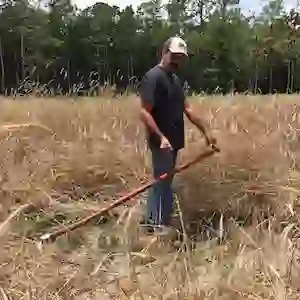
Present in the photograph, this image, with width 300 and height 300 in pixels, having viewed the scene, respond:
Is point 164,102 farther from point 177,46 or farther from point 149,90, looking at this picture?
point 177,46

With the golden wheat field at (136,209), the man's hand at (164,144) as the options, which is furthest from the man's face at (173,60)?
the golden wheat field at (136,209)

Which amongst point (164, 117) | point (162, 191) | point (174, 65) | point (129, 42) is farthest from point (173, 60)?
point (129, 42)

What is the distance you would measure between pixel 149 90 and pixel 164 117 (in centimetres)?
22

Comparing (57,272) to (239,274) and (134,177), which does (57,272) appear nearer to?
(239,274)

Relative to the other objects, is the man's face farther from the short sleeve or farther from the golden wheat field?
the golden wheat field

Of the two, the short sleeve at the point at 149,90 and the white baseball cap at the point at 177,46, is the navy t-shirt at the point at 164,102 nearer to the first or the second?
the short sleeve at the point at 149,90

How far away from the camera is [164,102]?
3.82 metres

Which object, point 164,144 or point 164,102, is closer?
point 164,144

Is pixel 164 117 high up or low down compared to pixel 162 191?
up

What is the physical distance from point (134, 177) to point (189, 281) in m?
2.05

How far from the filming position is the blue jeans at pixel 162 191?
3.71m

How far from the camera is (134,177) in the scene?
433cm

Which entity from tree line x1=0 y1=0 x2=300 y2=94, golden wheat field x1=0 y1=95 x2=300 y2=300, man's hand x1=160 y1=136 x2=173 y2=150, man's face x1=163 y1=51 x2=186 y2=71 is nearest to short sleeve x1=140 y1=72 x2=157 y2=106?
man's face x1=163 y1=51 x2=186 y2=71

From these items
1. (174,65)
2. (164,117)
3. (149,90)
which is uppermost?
(174,65)
